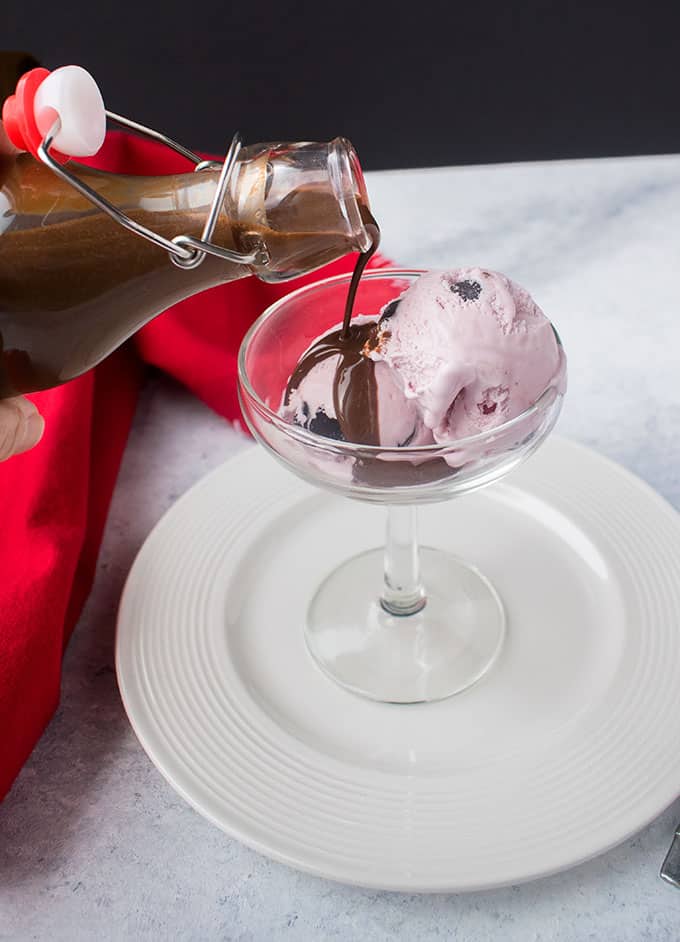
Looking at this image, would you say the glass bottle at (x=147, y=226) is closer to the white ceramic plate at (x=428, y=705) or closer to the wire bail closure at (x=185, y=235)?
the wire bail closure at (x=185, y=235)

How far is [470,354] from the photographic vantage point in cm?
82

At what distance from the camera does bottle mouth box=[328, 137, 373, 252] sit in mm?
729

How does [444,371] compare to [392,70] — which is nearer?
[444,371]

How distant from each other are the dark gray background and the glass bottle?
4.94 feet

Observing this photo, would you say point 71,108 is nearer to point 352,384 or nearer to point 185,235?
point 185,235

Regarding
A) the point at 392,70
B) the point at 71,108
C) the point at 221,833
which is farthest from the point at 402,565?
the point at 392,70

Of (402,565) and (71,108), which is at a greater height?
(71,108)

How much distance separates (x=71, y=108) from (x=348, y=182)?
19 cm

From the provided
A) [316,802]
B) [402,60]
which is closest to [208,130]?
[402,60]

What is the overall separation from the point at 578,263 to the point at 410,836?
2.84ft

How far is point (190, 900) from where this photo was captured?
75 centimetres

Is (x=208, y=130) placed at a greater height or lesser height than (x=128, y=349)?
lesser

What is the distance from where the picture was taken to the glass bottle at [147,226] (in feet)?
2.41

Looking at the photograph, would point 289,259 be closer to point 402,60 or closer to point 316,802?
point 316,802
